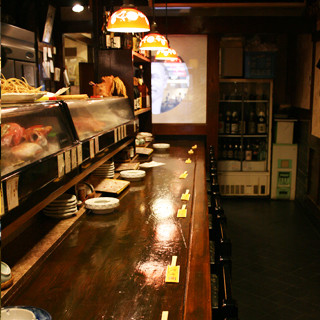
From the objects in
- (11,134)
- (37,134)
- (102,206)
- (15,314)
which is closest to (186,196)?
(102,206)

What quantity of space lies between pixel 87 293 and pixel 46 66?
16.1 feet

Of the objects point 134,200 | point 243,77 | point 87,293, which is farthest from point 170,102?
point 87,293

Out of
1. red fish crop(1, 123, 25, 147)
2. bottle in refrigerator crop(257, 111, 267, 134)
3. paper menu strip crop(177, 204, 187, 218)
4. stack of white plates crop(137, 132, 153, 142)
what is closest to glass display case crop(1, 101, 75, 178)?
red fish crop(1, 123, 25, 147)

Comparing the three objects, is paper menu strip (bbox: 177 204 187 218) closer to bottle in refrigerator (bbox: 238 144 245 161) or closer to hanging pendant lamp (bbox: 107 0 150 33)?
hanging pendant lamp (bbox: 107 0 150 33)

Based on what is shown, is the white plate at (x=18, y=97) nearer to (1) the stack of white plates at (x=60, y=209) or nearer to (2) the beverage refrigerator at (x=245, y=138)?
(1) the stack of white plates at (x=60, y=209)

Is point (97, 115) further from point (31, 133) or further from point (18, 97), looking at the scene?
point (31, 133)

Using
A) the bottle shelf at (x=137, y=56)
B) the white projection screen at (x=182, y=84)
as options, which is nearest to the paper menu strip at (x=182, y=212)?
the bottle shelf at (x=137, y=56)

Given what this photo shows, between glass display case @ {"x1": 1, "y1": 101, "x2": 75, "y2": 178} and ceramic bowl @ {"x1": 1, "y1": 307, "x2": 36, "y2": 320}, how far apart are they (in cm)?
50

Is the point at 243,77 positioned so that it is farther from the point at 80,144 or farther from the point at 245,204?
the point at 80,144

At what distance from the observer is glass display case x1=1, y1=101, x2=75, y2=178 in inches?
67.2

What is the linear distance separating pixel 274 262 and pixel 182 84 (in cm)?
391

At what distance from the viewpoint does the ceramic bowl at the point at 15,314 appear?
4.56 feet

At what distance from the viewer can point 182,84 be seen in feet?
24.7

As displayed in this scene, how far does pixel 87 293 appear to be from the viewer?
1.78 m
